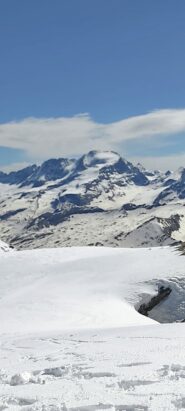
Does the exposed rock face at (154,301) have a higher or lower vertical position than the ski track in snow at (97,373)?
higher

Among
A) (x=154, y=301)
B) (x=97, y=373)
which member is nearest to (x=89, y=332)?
(x=97, y=373)

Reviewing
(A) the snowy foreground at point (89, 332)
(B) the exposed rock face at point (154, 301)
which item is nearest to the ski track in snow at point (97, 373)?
(A) the snowy foreground at point (89, 332)

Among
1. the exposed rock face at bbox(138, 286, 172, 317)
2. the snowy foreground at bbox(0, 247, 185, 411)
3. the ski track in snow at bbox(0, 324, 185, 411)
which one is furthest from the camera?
the exposed rock face at bbox(138, 286, 172, 317)

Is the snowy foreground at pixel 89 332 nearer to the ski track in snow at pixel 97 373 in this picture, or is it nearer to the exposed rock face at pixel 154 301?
the ski track in snow at pixel 97 373

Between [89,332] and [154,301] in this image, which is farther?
[154,301]

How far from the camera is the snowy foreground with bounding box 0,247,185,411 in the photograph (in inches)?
452

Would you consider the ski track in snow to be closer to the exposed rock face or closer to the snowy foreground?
the snowy foreground

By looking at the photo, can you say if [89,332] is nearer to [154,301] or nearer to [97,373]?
[97,373]

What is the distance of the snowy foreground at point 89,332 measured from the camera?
1147 centimetres

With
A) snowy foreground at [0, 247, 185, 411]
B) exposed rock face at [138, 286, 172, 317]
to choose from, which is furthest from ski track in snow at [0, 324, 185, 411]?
exposed rock face at [138, 286, 172, 317]

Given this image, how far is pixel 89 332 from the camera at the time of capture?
2308 cm

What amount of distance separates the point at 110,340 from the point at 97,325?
9.88 m

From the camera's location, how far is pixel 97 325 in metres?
29.2

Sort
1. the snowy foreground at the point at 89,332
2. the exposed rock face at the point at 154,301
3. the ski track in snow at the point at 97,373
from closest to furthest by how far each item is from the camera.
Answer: the ski track in snow at the point at 97,373
the snowy foreground at the point at 89,332
the exposed rock face at the point at 154,301
